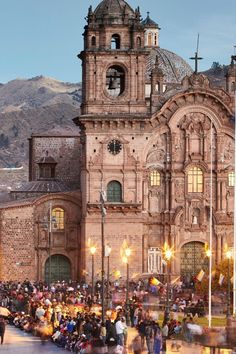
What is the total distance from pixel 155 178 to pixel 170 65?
61.1 ft

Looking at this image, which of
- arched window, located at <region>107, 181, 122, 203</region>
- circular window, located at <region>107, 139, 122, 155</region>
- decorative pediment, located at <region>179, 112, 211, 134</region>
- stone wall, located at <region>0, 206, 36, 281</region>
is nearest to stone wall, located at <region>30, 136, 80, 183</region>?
stone wall, located at <region>0, 206, 36, 281</region>

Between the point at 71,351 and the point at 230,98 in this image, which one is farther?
the point at 230,98

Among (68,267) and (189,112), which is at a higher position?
(189,112)

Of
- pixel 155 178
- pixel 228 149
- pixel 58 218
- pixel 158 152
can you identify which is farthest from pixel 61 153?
pixel 228 149

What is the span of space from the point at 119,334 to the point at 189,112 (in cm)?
3480

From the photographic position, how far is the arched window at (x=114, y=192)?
264ft

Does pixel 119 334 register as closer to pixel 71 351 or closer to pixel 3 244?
pixel 71 351

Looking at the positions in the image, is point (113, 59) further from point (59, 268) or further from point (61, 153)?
point (61, 153)

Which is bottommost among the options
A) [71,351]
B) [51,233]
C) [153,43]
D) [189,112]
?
[71,351]

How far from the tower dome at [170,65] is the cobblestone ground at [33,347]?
4025 cm

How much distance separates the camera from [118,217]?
263 ft

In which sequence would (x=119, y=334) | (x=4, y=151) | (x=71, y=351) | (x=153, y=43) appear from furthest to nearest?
(x=4, y=151) < (x=153, y=43) < (x=71, y=351) < (x=119, y=334)

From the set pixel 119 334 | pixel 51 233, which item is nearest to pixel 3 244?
pixel 51 233

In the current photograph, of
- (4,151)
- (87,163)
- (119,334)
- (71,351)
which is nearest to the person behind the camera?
(119,334)
